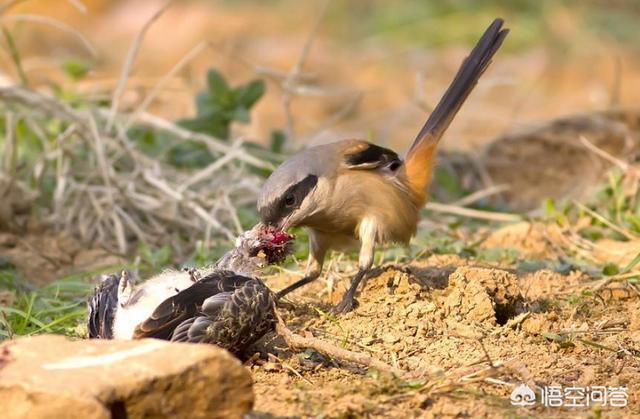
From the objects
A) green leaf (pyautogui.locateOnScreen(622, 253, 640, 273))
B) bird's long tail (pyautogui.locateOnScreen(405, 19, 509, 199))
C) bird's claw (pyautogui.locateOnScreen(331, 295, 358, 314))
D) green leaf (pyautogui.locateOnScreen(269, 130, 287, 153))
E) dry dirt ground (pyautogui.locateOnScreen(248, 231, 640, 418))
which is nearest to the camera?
dry dirt ground (pyautogui.locateOnScreen(248, 231, 640, 418))

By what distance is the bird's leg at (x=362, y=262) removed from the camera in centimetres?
432

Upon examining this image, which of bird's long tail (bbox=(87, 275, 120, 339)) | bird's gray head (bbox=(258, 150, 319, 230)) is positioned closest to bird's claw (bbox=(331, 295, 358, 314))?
bird's gray head (bbox=(258, 150, 319, 230))

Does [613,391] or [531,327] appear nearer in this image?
[613,391]

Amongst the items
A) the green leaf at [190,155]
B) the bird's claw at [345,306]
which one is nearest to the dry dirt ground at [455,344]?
the bird's claw at [345,306]

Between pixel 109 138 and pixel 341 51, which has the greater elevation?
pixel 109 138

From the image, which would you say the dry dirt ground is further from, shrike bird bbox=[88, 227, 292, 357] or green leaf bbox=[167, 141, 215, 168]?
green leaf bbox=[167, 141, 215, 168]

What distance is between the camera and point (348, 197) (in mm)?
4723

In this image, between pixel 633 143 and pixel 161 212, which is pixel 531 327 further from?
pixel 633 143

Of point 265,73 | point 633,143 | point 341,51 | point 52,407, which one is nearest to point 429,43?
point 341,51

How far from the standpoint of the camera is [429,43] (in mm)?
13906

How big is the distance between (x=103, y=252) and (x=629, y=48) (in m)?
9.32

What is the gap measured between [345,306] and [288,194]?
0.55 metres

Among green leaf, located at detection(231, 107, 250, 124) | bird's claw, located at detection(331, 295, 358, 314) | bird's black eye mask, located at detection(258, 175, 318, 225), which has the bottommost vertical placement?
bird's claw, located at detection(331, 295, 358, 314)

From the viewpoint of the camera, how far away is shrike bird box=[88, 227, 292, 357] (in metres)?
3.52
